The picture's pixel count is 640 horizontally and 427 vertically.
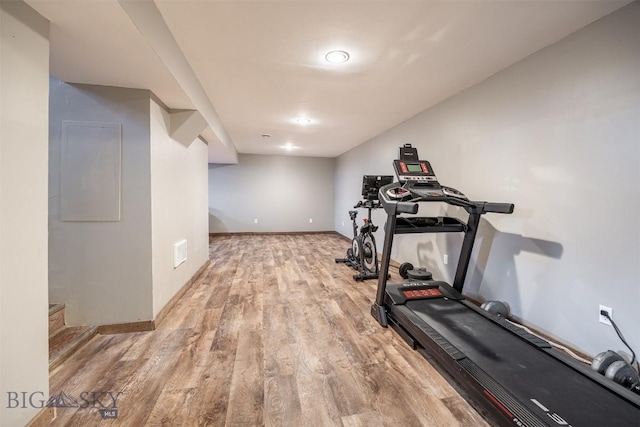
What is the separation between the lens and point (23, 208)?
3.78 ft

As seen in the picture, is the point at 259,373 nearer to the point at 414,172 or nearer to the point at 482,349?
the point at 482,349

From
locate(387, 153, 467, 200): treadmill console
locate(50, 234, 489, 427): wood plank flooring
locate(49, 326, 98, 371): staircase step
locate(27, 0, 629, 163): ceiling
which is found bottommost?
locate(50, 234, 489, 427): wood plank flooring

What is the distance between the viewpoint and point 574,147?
186 centimetres

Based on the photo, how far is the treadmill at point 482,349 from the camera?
1.18 meters

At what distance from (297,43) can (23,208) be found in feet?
6.32

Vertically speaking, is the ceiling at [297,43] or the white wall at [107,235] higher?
the ceiling at [297,43]

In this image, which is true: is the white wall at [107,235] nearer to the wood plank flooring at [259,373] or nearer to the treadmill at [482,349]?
the wood plank flooring at [259,373]

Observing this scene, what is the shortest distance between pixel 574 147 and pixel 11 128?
323 centimetres

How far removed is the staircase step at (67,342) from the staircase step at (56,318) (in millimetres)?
31

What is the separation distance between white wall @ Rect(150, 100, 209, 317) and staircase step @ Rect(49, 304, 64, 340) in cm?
62

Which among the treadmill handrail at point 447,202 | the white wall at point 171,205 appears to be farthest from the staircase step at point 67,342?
the treadmill handrail at point 447,202

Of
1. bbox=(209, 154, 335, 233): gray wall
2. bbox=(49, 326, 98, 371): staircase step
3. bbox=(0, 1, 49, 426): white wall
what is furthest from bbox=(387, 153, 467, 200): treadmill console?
bbox=(209, 154, 335, 233): gray wall

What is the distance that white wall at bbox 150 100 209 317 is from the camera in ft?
7.49

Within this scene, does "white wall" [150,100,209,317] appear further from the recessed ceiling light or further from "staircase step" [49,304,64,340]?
the recessed ceiling light
